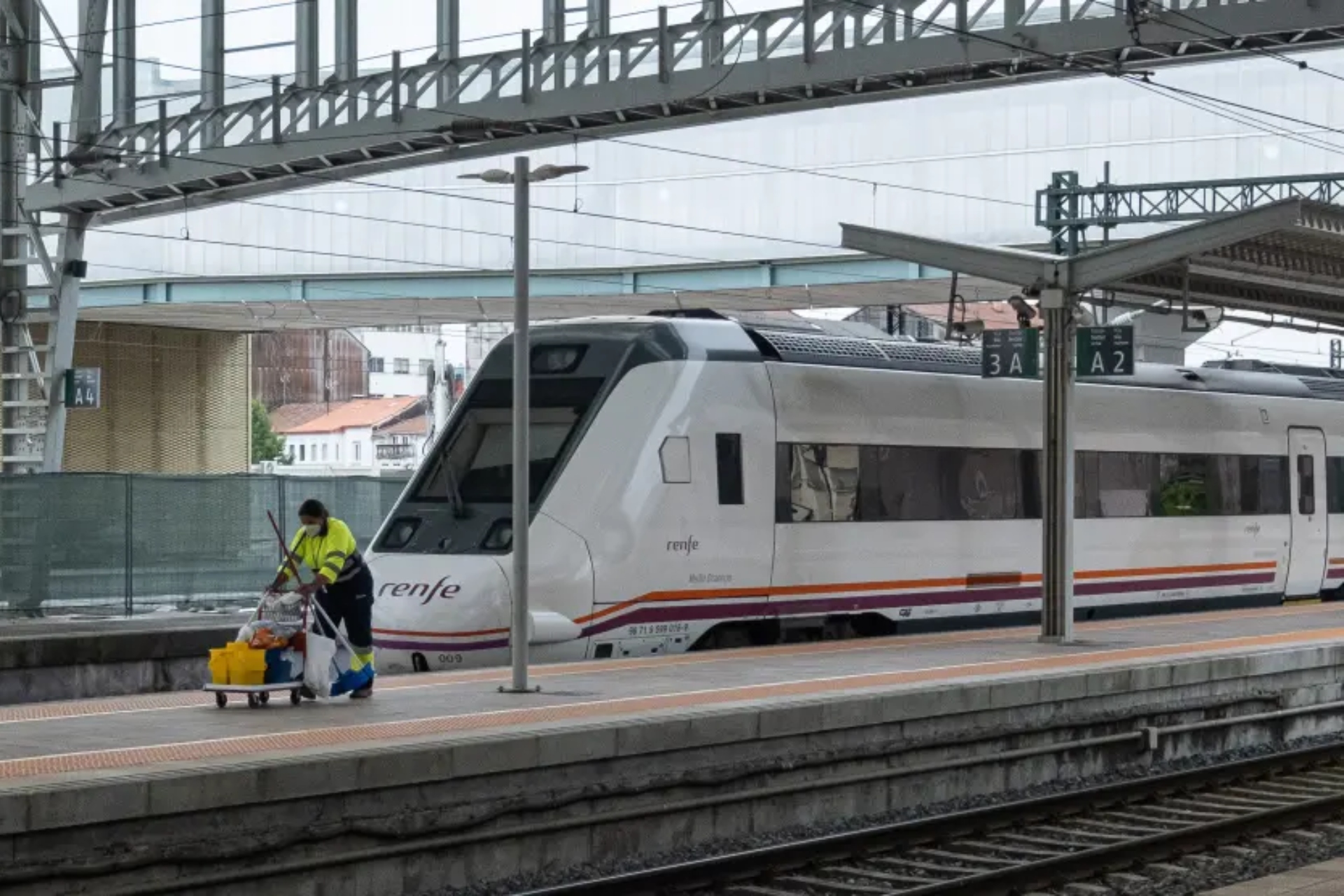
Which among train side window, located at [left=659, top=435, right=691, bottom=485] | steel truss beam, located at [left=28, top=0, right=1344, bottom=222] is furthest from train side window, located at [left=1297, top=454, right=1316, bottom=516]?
train side window, located at [left=659, top=435, right=691, bottom=485]

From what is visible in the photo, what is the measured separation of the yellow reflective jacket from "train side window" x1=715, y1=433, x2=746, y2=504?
473cm

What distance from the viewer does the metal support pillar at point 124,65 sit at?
26.1 m

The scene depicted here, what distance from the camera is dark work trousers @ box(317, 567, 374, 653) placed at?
14094mm

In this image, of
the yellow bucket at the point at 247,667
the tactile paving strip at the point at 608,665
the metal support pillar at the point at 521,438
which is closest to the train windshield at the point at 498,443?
the tactile paving strip at the point at 608,665

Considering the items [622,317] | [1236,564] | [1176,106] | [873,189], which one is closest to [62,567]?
[622,317]

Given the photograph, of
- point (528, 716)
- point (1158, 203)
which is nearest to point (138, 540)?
point (528, 716)

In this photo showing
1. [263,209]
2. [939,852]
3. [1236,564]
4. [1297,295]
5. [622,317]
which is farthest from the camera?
[263,209]

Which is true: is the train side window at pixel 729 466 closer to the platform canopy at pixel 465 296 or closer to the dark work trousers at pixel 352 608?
the dark work trousers at pixel 352 608

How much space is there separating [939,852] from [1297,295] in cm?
1261

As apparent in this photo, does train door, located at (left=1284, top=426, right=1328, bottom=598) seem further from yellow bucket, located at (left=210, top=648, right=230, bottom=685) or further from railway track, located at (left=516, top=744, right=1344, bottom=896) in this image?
yellow bucket, located at (left=210, top=648, right=230, bottom=685)

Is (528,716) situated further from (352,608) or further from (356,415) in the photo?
(356,415)

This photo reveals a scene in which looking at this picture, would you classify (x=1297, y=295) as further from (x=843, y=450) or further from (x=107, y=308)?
(x=107, y=308)

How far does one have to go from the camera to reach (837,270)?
38.8 metres

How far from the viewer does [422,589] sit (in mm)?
17047
